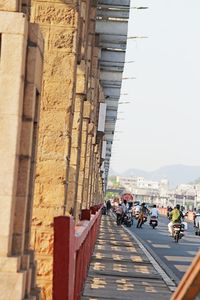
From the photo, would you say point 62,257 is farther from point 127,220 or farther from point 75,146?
point 127,220

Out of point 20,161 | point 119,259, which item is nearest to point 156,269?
point 119,259

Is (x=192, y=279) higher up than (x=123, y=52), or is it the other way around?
(x=123, y=52)

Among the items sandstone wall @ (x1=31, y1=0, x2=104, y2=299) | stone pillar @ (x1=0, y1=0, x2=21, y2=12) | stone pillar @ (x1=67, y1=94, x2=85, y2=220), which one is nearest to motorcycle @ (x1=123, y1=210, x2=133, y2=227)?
stone pillar @ (x1=67, y1=94, x2=85, y2=220)

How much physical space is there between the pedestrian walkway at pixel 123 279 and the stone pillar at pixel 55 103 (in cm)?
142

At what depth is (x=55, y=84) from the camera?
995cm

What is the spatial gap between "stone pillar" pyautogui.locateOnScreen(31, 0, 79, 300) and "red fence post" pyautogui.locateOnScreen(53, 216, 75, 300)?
2.80m

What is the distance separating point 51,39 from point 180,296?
5912mm

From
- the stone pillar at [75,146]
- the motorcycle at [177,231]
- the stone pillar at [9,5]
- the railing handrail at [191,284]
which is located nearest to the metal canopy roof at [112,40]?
the motorcycle at [177,231]

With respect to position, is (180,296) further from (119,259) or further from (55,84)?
(119,259)

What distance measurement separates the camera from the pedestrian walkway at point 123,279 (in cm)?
1101

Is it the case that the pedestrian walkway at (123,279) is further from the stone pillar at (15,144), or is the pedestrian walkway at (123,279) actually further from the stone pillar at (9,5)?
the stone pillar at (9,5)

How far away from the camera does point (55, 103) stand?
9.91 metres

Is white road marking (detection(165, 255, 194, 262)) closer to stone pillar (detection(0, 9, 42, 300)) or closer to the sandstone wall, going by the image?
the sandstone wall

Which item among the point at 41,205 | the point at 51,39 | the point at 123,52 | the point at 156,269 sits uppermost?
the point at 123,52
